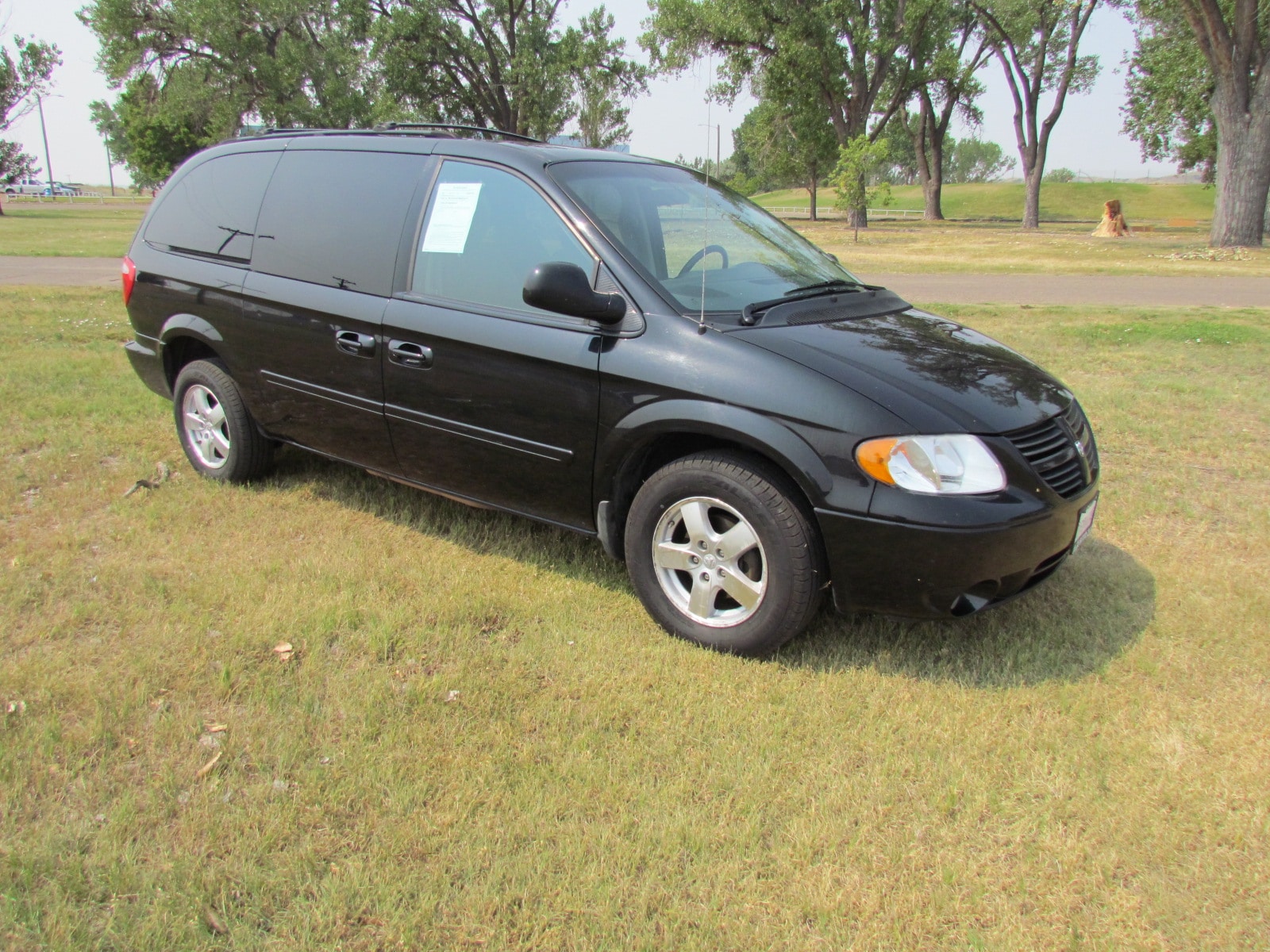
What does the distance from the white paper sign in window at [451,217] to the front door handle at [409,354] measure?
1.38ft

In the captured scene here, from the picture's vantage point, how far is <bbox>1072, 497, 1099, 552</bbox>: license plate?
338 cm

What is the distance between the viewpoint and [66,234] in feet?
88.5

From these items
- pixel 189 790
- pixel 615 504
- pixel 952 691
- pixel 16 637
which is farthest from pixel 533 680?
pixel 16 637

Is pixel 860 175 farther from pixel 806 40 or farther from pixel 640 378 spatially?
pixel 640 378

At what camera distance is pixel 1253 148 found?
70.1ft

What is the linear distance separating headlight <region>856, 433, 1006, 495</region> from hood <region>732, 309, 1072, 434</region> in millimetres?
64

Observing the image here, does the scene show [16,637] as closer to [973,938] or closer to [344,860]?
[344,860]

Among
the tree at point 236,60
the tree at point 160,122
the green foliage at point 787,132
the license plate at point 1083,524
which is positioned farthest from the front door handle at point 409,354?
the tree at point 236,60

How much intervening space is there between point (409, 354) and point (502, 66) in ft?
125

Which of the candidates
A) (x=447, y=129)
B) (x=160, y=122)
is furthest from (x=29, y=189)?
(x=447, y=129)

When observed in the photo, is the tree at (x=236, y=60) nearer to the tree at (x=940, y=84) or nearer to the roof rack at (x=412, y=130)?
the tree at (x=940, y=84)

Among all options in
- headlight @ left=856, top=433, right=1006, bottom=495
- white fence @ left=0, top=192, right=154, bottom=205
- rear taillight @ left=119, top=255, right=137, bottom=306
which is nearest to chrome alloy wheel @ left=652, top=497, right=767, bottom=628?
headlight @ left=856, top=433, right=1006, bottom=495

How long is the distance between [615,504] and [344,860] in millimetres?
1639

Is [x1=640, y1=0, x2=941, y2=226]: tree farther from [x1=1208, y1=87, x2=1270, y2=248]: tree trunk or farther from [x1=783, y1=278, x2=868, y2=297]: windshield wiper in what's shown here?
[x1=783, y1=278, x2=868, y2=297]: windshield wiper
